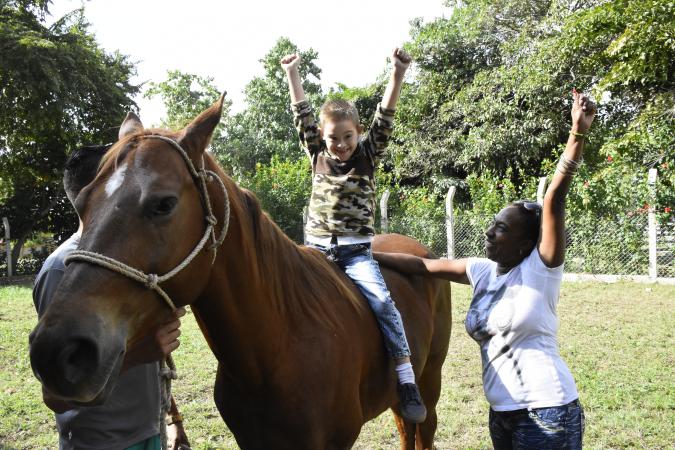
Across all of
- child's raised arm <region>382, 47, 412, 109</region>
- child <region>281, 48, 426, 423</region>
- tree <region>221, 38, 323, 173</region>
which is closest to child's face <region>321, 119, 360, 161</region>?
child <region>281, 48, 426, 423</region>

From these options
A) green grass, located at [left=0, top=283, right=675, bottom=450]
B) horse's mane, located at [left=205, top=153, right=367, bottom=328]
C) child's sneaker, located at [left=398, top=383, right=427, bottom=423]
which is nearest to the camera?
horse's mane, located at [left=205, top=153, right=367, bottom=328]

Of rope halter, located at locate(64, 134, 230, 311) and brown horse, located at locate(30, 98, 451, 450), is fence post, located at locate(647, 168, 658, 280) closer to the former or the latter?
brown horse, located at locate(30, 98, 451, 450)

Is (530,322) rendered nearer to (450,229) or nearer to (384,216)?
(450,229)

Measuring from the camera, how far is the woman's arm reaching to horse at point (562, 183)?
7.50ft

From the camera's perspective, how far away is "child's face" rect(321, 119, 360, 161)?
310 cm

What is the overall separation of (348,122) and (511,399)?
1.75 meters

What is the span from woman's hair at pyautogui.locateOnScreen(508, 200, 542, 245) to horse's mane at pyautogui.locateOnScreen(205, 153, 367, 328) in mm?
957

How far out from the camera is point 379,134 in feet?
10.6

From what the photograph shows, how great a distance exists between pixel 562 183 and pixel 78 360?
1997mm

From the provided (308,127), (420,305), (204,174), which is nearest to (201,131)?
(204,174)

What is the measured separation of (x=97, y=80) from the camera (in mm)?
21172

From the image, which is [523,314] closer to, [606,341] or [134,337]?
[134,337]

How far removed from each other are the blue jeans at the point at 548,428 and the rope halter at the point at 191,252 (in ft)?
5.25

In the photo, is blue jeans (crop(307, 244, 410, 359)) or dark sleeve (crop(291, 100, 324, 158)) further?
dark sleeve (crop(291, 100, 324, 158))
